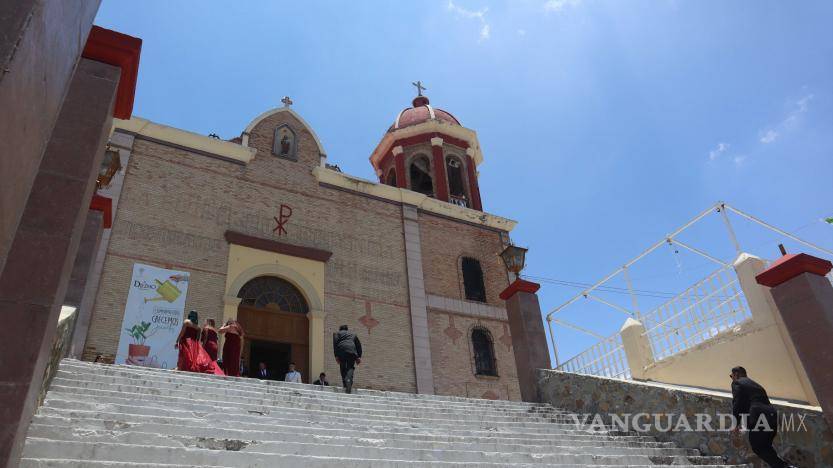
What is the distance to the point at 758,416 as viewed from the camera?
5.42 metres

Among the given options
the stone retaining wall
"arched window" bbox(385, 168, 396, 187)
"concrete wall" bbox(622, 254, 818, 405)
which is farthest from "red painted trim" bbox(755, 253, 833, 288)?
"arched window" bbox(385, 168, 396, 187)

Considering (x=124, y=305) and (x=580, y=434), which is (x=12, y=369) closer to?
(x=580, y=434)

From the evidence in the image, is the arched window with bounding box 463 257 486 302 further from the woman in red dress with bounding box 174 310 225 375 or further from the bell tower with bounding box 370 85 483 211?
the woman in red dress with bounding box 174 310 225 375

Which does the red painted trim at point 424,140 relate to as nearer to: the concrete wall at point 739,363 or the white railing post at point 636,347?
the white railing post at point 636,347

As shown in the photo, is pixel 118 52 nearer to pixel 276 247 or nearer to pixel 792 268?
pixel 792 268

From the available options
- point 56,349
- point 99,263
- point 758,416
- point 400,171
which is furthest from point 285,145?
point 758,416

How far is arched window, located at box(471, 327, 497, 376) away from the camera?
1448cm

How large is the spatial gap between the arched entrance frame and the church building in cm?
3

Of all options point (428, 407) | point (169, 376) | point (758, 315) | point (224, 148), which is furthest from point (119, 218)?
point (758, 315)

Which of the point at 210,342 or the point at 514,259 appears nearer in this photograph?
the point at 210,342

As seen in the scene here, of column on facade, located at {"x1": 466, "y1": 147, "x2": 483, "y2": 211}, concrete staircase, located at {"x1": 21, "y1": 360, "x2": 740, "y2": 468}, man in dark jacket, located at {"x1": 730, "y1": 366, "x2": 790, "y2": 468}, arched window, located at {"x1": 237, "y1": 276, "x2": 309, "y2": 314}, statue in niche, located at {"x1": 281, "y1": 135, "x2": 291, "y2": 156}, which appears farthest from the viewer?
column on facade, located at {"x1": 466, "y1": 147, "x2": 483, "y2": 211}

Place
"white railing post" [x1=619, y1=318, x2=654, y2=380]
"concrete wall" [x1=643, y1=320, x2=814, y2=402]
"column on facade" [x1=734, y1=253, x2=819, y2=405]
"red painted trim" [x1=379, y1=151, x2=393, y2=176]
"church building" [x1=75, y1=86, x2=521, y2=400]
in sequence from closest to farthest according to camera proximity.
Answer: "column on facade" [x1=734, y1=253, x2=819, y2=405], "concrete wall" [x1=643, y1=320, x2=814, y2=402], "white railing post" [x1=619, y1=318, x2=654, y2=380], "church building" [x1=75, y1=86, x2=521, y2=400], "red painted trim" [x1=379, y1=151, x2=393, y2=176]

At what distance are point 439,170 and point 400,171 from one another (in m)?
1.30


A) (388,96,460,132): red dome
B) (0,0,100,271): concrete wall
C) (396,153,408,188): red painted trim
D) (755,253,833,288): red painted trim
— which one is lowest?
(0,0,100,271): concrete wall
